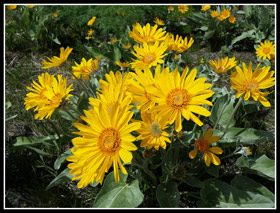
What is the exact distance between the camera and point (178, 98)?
142 centimetres

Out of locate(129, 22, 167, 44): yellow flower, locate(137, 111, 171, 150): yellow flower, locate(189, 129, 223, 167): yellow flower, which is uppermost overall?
locate(129, 22, 167, 44): yellow flower

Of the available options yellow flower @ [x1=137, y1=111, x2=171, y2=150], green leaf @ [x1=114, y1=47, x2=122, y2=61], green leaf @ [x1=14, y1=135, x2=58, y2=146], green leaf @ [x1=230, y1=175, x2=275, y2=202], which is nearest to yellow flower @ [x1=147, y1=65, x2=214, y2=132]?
yellow flower @ [x1=137, y1=111, x2=171, y2=150]

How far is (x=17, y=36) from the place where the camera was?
14.1 ft

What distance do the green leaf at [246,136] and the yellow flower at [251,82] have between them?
42 centimetres

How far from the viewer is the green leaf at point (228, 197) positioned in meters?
1.75

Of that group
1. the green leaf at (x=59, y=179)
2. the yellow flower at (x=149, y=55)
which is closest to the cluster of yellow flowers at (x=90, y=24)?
the yellow flower at (x=149, y=55)

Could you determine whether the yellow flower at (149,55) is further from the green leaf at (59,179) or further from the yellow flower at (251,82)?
the green leaf at (59,179)

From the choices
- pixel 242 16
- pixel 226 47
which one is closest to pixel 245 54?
pixel 226 47

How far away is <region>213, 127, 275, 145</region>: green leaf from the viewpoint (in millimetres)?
1938

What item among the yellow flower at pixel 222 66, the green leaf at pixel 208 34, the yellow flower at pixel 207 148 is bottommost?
the yellow flower at pixel 207 148

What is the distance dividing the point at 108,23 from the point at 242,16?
2.89m

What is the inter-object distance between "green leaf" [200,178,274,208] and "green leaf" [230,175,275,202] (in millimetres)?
115

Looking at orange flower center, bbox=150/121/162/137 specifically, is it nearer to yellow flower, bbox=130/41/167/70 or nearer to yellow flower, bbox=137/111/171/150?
yellow flower, bbox=137/111/171/150

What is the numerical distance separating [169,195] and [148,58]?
3.49 ft
